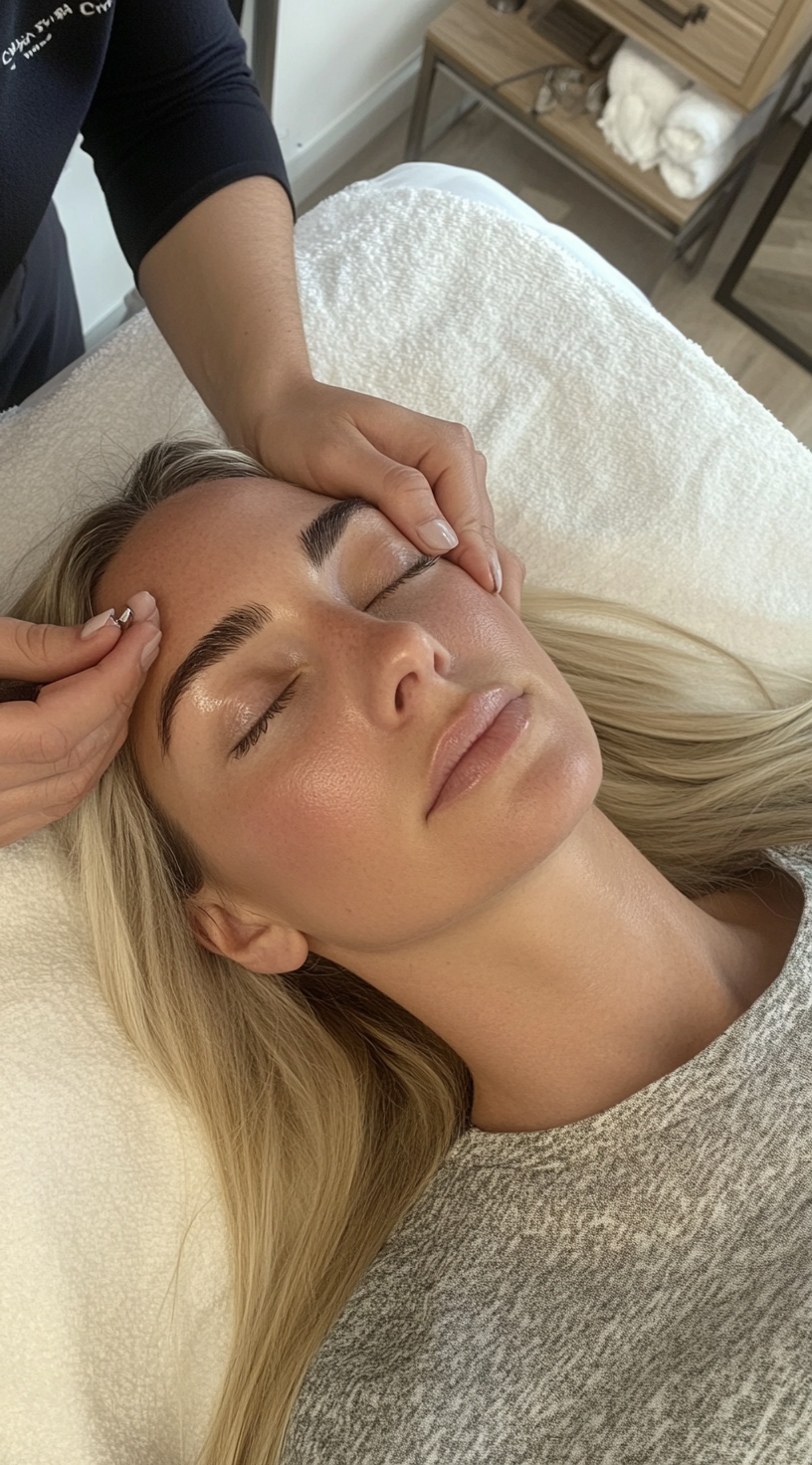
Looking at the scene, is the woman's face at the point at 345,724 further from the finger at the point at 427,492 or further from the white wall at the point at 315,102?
the white wall at the point at 315,102

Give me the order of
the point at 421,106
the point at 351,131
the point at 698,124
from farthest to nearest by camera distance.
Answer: the point at 351,131 < the point at 421,106 < the point at 698,124

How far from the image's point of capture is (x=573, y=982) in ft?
3.47

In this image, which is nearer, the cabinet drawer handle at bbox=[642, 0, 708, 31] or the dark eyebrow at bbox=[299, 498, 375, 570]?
the dark eyebrow at bbox=[299, 498, 375, 570]

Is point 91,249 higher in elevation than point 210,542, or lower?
lower

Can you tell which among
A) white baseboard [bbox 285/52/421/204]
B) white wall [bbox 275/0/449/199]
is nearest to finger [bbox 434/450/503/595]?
white wall [bbox 275/0/449/199]

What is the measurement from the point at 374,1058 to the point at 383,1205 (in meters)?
0.16

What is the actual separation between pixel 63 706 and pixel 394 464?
0.40m

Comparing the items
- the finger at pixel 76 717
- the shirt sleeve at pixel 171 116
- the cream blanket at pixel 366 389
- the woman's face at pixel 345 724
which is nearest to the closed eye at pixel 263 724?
the woman's face at pixel 345 724

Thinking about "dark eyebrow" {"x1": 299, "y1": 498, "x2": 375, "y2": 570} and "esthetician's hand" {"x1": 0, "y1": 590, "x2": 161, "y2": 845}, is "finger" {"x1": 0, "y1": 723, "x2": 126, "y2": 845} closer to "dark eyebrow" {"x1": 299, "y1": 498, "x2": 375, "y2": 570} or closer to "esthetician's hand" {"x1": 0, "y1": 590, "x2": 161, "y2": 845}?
"esthetician's hand" {"x1": 0, "y1": 590, "x2": 161, "y2": 845}

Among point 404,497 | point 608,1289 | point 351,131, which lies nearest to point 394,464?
point 404,497

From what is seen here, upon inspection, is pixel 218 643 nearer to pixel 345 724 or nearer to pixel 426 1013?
pixel 345 724

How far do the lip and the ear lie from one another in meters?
0.25

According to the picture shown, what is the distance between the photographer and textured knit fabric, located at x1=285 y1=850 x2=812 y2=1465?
963mm

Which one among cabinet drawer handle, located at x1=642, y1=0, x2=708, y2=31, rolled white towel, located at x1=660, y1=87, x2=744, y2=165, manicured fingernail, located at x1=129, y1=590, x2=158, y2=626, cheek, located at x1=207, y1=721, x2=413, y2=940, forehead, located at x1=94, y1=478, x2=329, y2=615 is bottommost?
cheek, located at x1=207, y1=721, x2=413, y2=940
